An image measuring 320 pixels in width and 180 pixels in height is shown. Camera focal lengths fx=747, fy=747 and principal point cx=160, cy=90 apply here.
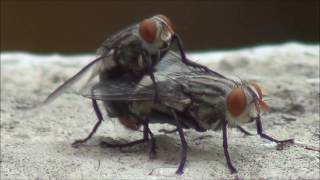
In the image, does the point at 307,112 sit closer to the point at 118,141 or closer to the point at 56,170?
the point at 118,141

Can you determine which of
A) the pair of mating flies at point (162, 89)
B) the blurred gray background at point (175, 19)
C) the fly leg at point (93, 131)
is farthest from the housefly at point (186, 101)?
the blurred gray background at point (175, 19)

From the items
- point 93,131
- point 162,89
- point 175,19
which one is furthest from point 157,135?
point 175,19

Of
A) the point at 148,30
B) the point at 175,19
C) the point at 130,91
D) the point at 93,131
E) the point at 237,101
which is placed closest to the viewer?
the point at 237,101

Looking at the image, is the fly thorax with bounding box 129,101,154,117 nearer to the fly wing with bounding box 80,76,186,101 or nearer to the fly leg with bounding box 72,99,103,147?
the fly wing with bounding box 80,76,186,101

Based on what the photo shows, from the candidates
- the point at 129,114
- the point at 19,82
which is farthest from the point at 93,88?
the point at 19,82

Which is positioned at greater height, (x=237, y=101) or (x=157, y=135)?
(x=237, y=101)

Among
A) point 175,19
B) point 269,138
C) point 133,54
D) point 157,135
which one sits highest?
point 133,54

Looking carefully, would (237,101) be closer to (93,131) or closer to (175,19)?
(93,131)
